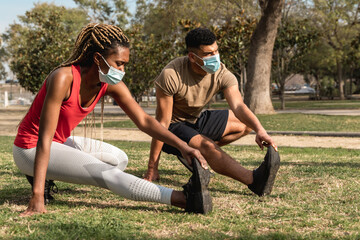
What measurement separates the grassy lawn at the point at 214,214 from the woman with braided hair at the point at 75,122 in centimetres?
17

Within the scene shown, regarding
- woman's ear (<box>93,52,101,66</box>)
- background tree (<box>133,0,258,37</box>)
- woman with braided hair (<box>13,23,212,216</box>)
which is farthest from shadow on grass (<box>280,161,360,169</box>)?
background tree (<box>133,0,258,37</box>)

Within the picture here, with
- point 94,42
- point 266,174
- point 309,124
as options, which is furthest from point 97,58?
point 309,124

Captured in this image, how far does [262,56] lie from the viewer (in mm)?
19328

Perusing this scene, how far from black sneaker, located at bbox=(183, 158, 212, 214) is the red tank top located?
38.0 inches

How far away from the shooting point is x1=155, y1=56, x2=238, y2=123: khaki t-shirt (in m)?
5.03

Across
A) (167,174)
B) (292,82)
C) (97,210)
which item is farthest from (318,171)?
(292,82)

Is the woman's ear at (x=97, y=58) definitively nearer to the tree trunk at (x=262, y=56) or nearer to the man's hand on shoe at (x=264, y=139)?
the man's hand on shoe at (x=264, y=139)

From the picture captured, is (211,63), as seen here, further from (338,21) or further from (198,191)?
(338,21)

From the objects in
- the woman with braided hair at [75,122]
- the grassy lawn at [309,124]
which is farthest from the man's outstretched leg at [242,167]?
the grassy lawn at [309,124]

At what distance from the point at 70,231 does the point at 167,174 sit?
106 inches

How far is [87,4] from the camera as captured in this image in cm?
4822

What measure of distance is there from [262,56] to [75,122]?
1608 cm

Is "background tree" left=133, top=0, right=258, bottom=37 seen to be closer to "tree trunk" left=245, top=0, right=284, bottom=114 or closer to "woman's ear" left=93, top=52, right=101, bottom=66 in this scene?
"tree trunk" left=245, top=0, right=284, bottom=114

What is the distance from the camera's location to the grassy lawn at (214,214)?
3.17 m
